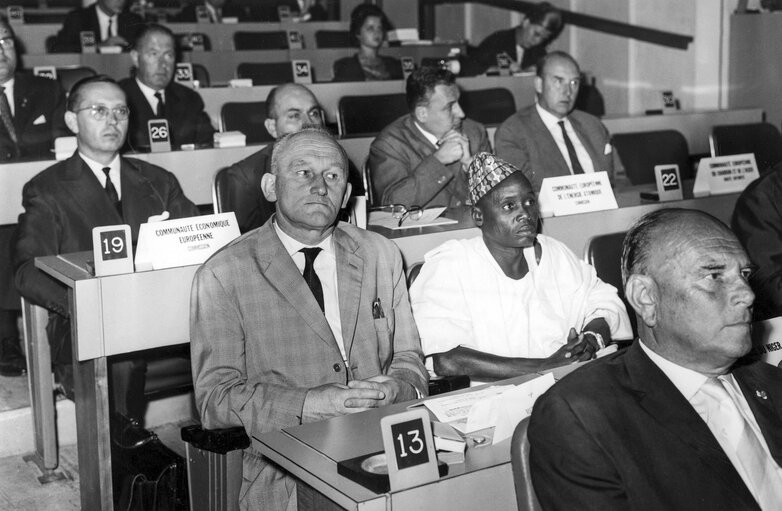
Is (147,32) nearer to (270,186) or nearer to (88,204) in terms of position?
(88,204)

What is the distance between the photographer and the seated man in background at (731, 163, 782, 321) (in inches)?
108

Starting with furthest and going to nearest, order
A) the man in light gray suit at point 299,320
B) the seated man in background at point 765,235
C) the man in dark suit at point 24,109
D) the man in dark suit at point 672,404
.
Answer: the man in dark suit at point 24,109 → the seated man in background at point 765,235 → the man in light gray suit at point 299,320 → the man in dark suit at point 672,404

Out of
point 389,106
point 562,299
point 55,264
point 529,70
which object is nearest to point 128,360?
point 55,264

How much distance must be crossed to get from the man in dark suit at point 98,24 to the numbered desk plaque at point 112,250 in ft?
15.8

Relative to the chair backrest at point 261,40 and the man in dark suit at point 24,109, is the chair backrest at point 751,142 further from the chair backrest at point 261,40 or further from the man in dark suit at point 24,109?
the chair backrest at point 261,40

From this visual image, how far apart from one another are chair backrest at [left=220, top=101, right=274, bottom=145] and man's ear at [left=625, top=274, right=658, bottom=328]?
11.4 ft

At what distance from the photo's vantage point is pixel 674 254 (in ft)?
4.91

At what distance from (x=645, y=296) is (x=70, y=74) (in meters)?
4.71

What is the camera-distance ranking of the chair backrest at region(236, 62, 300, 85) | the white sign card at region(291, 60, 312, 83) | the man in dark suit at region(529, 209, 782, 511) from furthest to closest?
the chair backrest at region(236, 62, 300, 85) → the white sign card at region(291, 60, 312, 83) → the man in dark suit at region(529, 209, 782, 511)

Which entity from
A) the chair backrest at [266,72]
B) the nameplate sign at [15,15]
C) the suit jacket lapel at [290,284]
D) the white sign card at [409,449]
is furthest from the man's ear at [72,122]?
the nameplate sign at [15,15]

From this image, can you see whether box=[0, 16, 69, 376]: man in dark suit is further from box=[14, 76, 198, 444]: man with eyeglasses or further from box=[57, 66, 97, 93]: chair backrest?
box=[14, 76, 198, 444]: man with eyeglasses

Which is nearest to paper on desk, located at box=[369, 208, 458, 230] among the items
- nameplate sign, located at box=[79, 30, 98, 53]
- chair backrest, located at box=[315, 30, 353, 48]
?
nameplate sign, located at box=[79, 30, 98, 53]

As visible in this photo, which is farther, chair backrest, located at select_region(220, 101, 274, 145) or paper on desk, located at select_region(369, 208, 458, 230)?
chair backrest, located at select_region(220, 101, 274, 145)

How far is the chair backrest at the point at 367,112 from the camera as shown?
466cm
